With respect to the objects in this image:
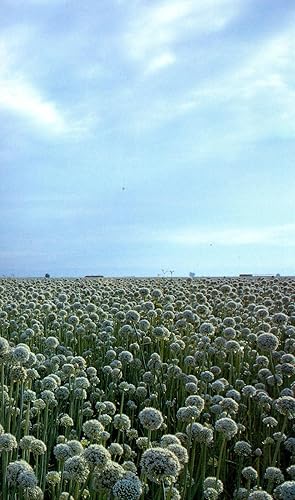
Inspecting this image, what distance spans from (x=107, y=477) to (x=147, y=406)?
2.84 metres

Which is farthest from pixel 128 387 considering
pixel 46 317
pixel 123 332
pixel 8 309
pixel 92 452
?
pixel 8 309

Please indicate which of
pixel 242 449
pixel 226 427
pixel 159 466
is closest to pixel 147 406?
pixel 242 449

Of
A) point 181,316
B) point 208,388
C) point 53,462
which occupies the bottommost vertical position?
point 53,462

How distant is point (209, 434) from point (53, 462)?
6.10ft

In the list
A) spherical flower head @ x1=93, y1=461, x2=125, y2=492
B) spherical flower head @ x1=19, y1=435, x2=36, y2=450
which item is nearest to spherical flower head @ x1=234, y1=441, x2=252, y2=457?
spherical flower head @ x1=19, y1=435, x2=36, y2=450

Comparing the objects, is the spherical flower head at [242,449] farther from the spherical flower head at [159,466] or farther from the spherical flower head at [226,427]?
the spherical flower head at [159,466]

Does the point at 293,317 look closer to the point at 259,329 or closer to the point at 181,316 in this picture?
the point at 259,329

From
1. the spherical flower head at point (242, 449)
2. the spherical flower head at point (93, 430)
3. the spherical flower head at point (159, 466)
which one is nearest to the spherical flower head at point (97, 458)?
the spherical flower head at point (159, 466)

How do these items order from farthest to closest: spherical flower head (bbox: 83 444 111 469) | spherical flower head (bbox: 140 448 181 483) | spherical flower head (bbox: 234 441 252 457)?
spherical flower head (bbox: 234 441 252 457) < spherical flower head (bbox: 83 444 111 469) < spherical flower head (bbox: 140 448 181 483)

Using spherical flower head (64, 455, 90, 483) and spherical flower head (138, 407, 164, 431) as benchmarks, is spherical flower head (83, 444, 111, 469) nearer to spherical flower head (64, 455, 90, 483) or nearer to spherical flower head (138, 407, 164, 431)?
spherical flower head (64, 455, 90, 483)

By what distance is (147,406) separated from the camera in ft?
17.9

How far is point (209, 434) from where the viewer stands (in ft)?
12.4

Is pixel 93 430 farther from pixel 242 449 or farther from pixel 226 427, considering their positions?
pixel 242 449

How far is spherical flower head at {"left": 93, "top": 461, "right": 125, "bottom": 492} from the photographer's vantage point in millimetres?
2641
